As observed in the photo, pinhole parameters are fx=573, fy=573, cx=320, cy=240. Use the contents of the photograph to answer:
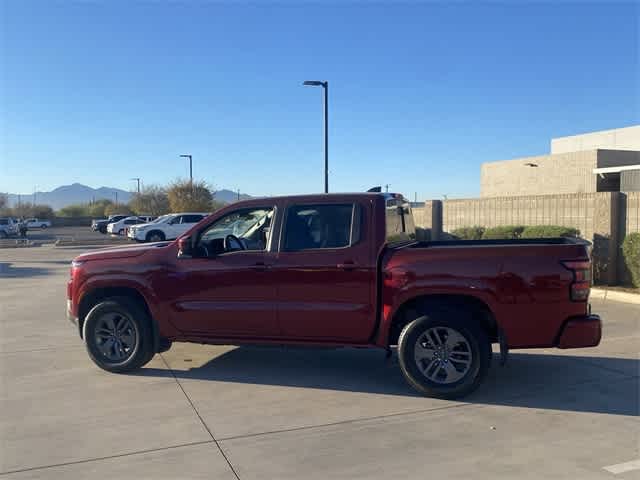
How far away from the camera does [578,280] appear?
17.3ft

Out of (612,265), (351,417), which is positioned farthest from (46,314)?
(612,265)

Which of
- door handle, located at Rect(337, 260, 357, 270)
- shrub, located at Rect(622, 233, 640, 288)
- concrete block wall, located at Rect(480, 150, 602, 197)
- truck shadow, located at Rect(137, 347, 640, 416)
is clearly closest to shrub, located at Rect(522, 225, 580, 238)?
shrub, located at Rect(622, 233, 640, 288)

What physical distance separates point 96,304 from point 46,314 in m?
4.48

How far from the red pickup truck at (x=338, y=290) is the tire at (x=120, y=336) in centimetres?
1

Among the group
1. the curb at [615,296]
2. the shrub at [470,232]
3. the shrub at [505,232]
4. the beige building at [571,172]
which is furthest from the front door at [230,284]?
the beige building at [571,172]

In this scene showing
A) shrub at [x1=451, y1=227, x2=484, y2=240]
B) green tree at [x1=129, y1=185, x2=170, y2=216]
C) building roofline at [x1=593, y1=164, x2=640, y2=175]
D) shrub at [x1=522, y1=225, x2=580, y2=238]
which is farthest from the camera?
green tree at [x1=129, y1=185, x2=170, y2=216]

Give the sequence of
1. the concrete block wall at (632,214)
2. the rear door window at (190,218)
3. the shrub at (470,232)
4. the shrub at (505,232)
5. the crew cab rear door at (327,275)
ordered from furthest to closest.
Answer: the rear door window at (190,218) < the shrub at (470,232) < the shrub at (505,232) < the concrete block wall at (632,214) < the crew cab rear door at (327,275)

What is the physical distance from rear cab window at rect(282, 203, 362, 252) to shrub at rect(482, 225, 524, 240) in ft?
28.6

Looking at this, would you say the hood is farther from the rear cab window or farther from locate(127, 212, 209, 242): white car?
locate(127, 212, 209, 242): white car

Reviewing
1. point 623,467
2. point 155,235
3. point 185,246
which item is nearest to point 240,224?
point 185,246

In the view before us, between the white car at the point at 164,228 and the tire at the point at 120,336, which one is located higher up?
the white car at the point at 164,228

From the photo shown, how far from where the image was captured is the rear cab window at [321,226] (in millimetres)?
5867

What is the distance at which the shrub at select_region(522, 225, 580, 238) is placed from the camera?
12.2m

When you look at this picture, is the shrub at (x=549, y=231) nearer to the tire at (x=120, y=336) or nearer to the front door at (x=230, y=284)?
the front door at (x=230, y=284)
